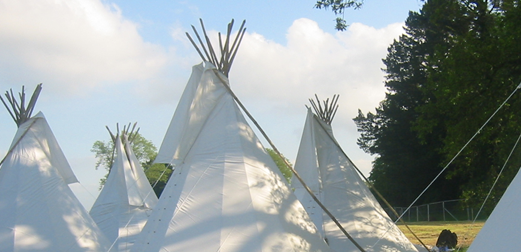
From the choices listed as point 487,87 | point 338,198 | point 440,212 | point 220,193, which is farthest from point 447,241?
point 440,212

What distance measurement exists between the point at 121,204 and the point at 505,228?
10.8 meters

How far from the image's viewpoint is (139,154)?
40.8m

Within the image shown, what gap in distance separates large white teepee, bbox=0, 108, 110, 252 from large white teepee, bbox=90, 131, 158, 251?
10.0 ft

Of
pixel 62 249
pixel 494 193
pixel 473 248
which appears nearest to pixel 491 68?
pixel 494 193

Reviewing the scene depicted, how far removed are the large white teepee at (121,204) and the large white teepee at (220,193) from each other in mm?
5256

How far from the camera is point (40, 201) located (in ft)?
28.6

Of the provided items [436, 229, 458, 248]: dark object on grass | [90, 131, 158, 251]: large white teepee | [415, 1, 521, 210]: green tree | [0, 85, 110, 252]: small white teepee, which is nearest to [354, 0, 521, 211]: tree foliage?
[415, 1, 521, 210]: green tree

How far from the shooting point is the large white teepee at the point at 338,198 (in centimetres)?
925

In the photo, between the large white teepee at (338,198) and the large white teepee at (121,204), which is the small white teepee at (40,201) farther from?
the large white teepee at (338,198)

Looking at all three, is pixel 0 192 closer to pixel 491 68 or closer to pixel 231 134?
pixel 231 134

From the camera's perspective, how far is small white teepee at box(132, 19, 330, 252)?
21.0 feet

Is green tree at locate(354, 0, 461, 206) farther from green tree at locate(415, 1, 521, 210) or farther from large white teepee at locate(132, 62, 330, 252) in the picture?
large white teepee at locate(132, 62, 330, 252)

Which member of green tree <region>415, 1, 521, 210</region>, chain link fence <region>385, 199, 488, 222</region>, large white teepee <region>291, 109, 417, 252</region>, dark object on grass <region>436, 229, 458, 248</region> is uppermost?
green tree <region>415, 1, 521, 210</region>

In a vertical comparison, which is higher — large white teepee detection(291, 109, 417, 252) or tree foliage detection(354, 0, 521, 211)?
tree foliage detection(354, 0, 521, 211)
